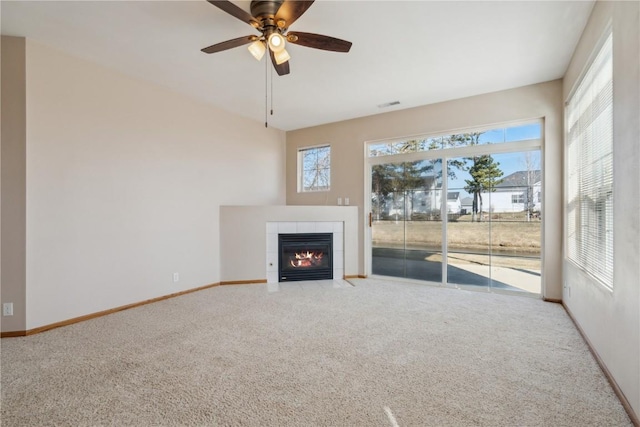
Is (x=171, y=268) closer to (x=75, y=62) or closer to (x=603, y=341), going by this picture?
(x=75, y=62)

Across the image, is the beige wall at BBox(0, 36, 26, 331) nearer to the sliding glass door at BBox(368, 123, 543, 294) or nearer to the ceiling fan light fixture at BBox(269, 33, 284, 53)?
the ceiling fan light fixture at BBox(269, 33, 284, 53)

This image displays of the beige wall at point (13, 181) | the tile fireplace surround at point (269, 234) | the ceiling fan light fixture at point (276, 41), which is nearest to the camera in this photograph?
the ceiling fan light fixture at point (276, 41)

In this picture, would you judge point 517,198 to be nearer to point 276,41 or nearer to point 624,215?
point 624,215

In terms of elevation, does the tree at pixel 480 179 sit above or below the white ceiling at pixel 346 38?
below

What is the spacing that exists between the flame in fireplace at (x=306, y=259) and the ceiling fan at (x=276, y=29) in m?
Result: 3.26

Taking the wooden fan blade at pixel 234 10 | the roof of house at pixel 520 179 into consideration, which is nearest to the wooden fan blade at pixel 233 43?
the wooden fan blade at pixel 234 10

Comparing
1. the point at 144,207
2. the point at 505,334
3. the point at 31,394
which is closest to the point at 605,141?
the point at 505,334

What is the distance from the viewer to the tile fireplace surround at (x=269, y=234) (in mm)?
4895

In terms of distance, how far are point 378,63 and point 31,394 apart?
157 inches

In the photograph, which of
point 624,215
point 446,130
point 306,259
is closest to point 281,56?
point 624,215

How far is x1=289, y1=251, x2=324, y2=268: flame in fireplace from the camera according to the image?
514 centimetres

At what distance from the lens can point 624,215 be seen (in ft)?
5.96

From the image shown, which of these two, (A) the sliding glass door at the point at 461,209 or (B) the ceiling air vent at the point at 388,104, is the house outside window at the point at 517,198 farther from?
(B) the ceiling air vent at the point at 388,104

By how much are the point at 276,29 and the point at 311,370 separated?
8.49 ft
